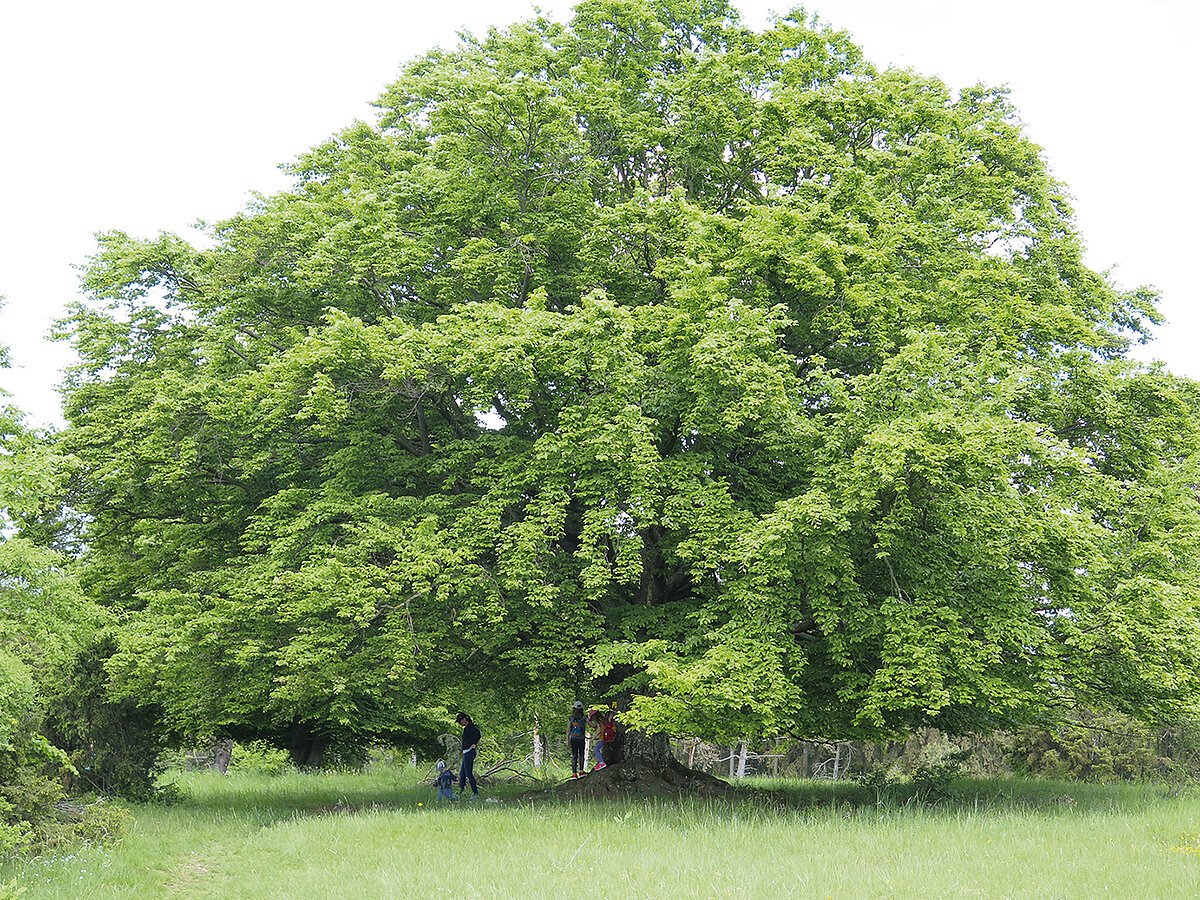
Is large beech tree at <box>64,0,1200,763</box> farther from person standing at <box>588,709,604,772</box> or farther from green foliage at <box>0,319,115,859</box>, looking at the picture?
green foliage at <box>0,319,115,859</box>

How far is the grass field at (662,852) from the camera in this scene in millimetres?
Result: 9414

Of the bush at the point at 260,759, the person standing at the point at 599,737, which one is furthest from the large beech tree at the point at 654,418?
the bush at the point at 260,759

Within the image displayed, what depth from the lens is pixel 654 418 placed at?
53.7 feet

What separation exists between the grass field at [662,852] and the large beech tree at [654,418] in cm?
156

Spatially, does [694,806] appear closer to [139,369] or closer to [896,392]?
[896,392]

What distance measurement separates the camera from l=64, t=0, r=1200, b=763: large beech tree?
45.8 ft

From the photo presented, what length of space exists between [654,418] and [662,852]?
7.02 m

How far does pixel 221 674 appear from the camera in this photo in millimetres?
16984

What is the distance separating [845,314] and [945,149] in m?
4.11

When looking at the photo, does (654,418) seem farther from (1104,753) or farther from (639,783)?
(1104,753)

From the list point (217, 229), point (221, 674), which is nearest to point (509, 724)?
point (221, 674)

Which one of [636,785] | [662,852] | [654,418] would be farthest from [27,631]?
[636,785]

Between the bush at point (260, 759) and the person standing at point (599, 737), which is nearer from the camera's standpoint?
the person standing at point (599, 737)

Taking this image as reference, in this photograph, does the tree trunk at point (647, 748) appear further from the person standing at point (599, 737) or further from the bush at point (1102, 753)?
the bush at point (1102, 753)
